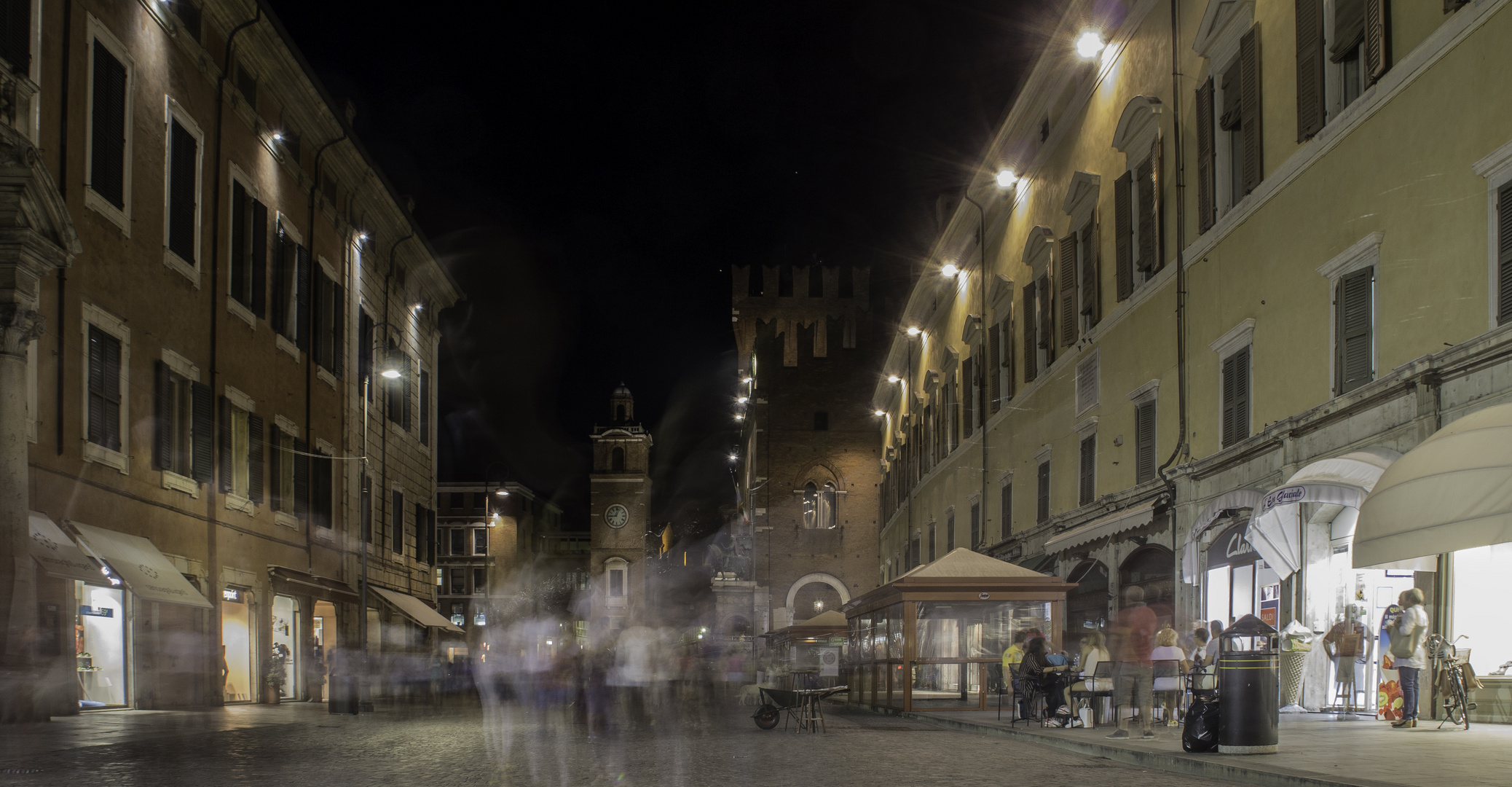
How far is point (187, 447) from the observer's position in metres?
22.9

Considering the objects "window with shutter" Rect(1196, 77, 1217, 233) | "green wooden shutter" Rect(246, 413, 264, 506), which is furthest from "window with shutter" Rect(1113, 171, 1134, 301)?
"green wooden shutter" Rect(246, 413, 264, 506)

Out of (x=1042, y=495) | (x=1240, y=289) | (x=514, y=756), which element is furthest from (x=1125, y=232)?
(x=514, y=756)

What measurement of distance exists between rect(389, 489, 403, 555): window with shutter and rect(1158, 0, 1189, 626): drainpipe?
75.3 ft

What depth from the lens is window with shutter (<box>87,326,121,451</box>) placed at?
19094 millimetres

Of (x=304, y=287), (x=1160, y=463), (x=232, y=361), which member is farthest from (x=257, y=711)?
(x=1160, y=463)

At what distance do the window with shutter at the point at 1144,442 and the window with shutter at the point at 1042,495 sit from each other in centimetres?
597

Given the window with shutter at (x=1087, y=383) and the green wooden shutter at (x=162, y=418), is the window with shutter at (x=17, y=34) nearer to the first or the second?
the green wooden shutter at (x=162, y=418)

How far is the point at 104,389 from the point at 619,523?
95007 millimetres

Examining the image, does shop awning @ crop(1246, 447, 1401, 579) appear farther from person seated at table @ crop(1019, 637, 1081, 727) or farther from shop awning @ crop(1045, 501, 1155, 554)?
shop awning @ crop(1045, 501, 1155, 554)

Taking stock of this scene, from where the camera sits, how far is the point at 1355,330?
1516cm

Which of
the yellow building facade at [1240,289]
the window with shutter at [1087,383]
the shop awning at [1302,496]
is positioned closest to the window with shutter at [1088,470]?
the yellow building facade at [1240,289]

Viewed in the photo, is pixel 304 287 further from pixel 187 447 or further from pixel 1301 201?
pixel 1301 201

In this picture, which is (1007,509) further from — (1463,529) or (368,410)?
(1463,529)

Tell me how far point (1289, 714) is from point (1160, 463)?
17.9 ft
